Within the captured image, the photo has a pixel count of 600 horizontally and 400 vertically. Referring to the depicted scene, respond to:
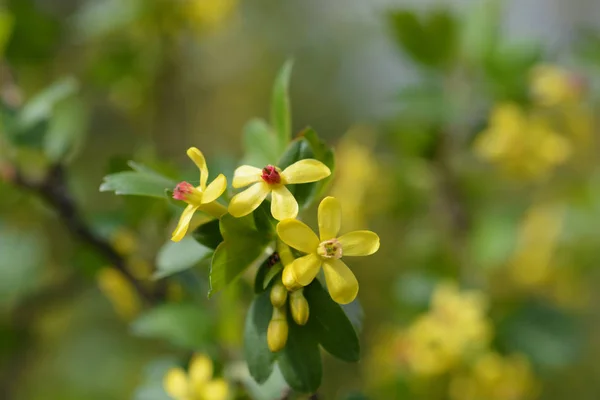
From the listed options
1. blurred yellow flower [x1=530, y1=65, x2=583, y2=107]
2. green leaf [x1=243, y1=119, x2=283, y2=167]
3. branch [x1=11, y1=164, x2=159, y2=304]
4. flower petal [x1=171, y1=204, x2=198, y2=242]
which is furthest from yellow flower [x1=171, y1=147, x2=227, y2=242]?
blurred yellow flower [x1=530, y1=65, x2=583, y2=107]

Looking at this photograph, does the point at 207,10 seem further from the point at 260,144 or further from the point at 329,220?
the point at 329,220

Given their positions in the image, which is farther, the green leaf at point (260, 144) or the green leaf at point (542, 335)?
the green leaf at point (542, 335)

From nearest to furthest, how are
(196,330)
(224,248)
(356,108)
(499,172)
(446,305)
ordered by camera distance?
1. (224,248)
2. (196,330)
3. (446,305)
4. (499,172)
5. (356,108)

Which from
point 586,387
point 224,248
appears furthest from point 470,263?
point 224,248

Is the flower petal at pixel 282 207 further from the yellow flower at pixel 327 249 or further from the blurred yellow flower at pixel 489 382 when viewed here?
the blurred yellow flower at pixel 489 382

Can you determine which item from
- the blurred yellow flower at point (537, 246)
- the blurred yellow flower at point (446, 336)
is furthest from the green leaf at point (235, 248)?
the blurred yellow flower at point (537, 246)

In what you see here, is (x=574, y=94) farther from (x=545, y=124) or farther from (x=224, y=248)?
(x=224, y=248)

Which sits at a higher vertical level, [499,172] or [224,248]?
[224,248]

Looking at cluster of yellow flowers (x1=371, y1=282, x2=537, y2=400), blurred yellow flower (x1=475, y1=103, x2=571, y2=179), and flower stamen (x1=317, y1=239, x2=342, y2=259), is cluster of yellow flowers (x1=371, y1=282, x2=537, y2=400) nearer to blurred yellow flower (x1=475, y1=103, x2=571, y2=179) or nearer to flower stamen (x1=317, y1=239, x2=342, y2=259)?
blurred yellow flower (x1=475, y1=103, x2=571, y2=179)
